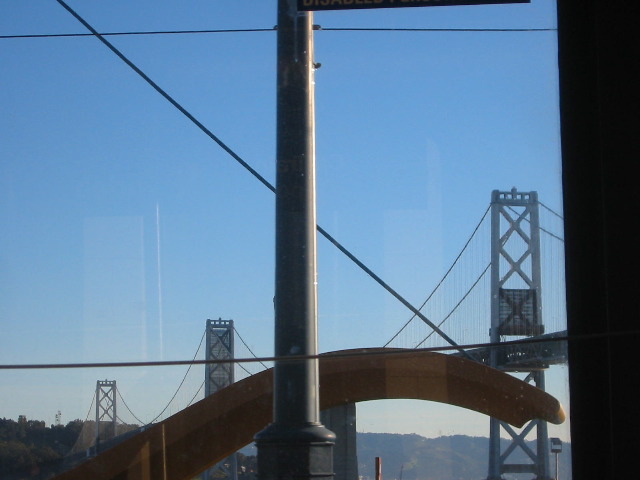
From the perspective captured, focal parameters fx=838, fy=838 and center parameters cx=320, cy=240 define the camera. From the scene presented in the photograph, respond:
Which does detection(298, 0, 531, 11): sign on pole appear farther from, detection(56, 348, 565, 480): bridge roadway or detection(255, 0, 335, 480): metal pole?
detection(56, 348, 565, 480): bridge roadway

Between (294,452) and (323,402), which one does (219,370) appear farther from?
(294,452)

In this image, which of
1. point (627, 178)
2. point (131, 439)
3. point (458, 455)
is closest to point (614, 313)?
point (627, 178)

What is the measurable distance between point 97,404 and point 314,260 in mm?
879

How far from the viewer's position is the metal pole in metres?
2.51

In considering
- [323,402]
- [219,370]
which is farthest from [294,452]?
[219,370]

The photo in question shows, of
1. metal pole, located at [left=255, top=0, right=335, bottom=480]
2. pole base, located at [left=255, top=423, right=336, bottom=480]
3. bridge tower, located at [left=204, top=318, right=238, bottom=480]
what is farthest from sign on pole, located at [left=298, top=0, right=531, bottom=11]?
pole base, located at [left=255, top=423, right=336, bottom=480]

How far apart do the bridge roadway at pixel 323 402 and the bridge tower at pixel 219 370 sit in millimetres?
27

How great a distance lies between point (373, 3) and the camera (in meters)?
2.83

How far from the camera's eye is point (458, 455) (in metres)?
2.74

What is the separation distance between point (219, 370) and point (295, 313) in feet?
1.47

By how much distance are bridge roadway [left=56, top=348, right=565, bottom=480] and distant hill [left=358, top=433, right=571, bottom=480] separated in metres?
0.12

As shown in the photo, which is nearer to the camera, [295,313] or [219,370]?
[295,313]

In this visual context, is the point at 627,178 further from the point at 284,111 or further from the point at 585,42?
the point at 284,111

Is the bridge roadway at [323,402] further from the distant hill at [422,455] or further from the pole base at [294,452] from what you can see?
the pole base at [294,452]
